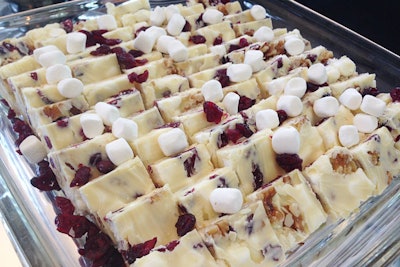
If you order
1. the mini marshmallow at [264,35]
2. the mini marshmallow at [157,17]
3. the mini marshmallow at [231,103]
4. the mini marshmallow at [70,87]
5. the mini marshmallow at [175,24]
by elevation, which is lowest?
the mini marshmallow at [231,103]

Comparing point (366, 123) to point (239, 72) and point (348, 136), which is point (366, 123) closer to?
point (348, 136)

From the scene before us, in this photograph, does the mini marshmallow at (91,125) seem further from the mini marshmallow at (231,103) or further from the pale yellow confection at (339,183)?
the pale yellow confection at (339,183)

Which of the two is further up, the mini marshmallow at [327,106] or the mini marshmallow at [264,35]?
the mini marshmallow at [264,35]

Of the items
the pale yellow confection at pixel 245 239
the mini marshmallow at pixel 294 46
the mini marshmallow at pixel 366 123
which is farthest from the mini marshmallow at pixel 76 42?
the mini marshmallow at pixel 366 123

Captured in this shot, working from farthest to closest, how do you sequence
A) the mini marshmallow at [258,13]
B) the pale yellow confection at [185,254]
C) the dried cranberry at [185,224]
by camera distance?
the mini marshmallow at [258,13] → the dried cranberry at [185,224] → the pale yellow confection at [185,254]

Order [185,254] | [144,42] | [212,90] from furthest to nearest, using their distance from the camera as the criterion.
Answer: [144,42] < [212,90] < [185,254]

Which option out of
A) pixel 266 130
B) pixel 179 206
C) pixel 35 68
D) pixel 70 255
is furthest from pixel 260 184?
pixel 35 68

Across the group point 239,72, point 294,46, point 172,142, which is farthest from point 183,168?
point 294,46
